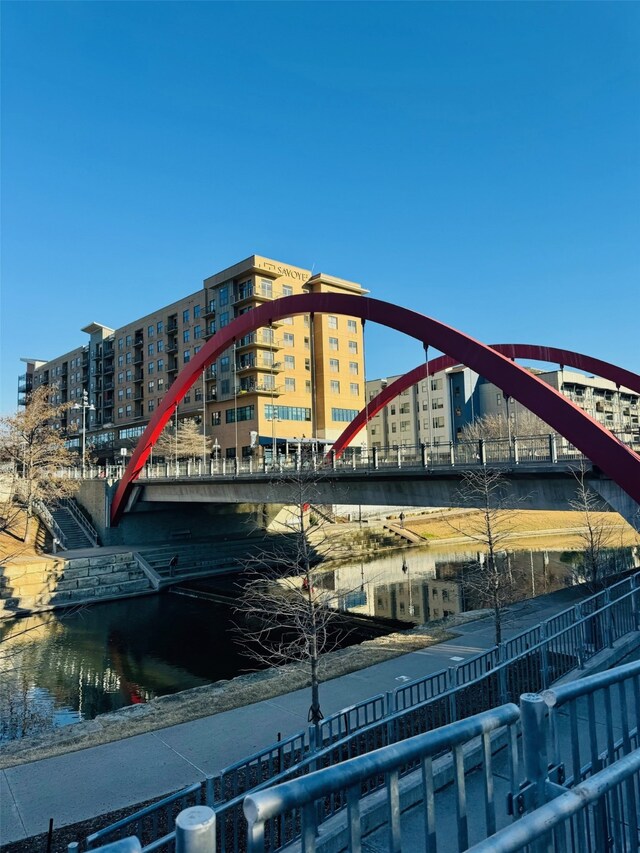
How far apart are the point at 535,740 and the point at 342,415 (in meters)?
60.6

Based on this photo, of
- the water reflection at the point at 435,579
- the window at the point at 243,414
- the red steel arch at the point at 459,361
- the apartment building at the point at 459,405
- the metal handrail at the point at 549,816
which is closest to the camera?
the metal handrail at the point at 549,816

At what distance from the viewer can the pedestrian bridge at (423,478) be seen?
60.6 feet

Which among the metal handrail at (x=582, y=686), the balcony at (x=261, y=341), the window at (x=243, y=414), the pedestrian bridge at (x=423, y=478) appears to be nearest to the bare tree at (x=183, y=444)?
the window at (x=243, y=414)

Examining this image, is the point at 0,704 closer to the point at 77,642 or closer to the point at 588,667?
the point at 77,642

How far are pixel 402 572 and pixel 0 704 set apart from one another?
23443 millimetres

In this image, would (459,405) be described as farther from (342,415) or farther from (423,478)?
(423,478)

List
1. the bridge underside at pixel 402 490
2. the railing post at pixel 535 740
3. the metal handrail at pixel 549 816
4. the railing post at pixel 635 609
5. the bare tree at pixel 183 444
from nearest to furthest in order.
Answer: the metal handrail at pixel 549 816 < the railing post at pixel 535 740 < the railing post at pixel 635 609 < the bridge underside at pixel 402 490 < the bare tree at pixel 183 444

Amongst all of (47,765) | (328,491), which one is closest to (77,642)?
(328,491)

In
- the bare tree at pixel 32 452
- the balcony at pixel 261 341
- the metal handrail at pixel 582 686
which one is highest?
the balcony at pixel 261 341

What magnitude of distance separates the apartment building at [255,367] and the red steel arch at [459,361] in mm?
12188

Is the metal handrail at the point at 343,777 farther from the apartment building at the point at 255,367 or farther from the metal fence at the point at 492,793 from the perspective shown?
the apartment building at the point at 255,367

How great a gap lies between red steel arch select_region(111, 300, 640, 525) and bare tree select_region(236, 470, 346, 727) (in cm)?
857

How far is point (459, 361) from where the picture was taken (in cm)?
2600

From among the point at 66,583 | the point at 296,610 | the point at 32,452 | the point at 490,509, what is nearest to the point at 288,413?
the point at 32,452
